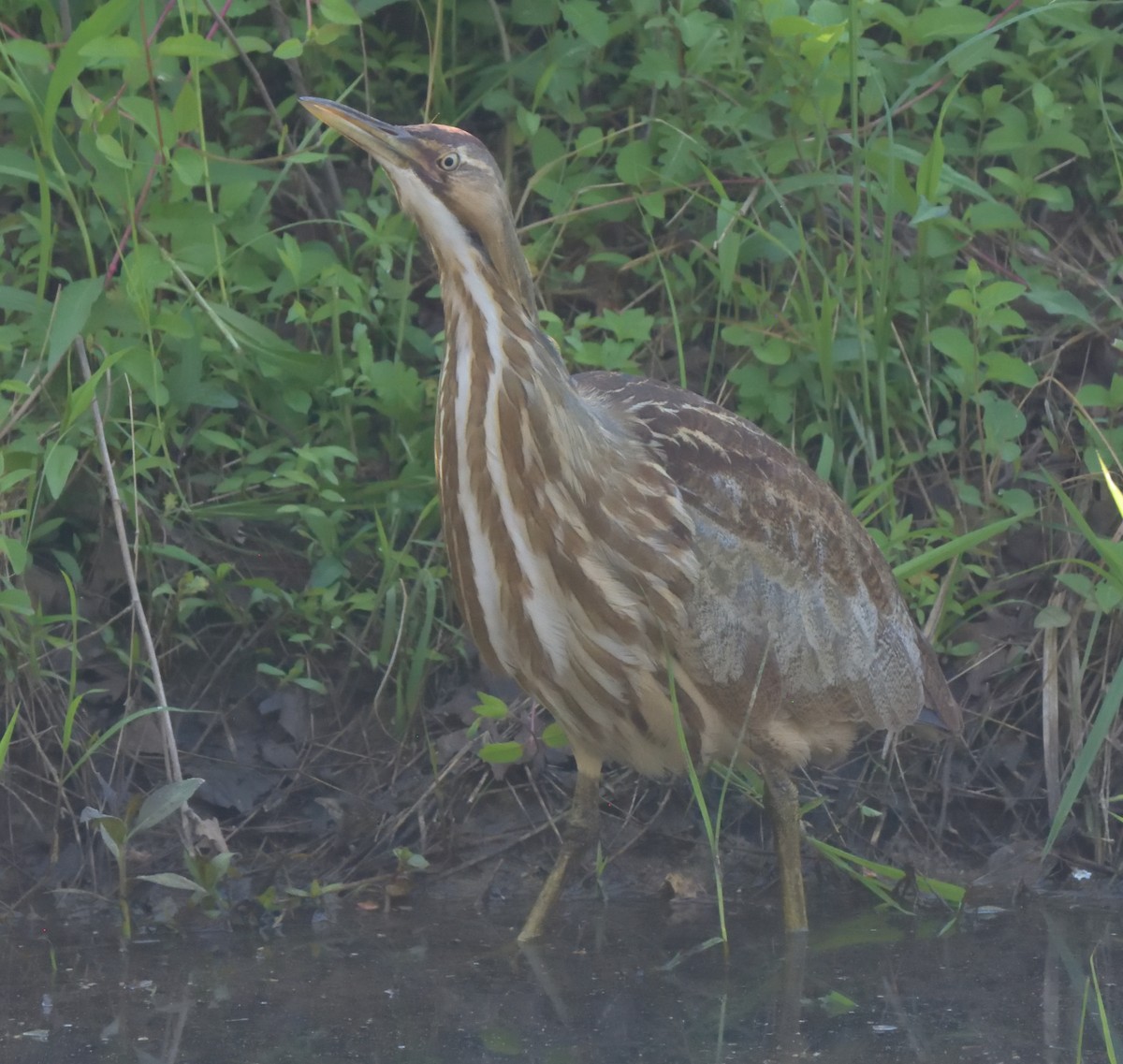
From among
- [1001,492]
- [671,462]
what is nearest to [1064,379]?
[1001,492]

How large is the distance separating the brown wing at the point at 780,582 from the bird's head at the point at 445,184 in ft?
1.50

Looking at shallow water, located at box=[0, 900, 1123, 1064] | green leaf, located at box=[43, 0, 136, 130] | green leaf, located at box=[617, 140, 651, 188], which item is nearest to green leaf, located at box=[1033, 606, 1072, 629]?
shallow water, located at box=[0, 900, 1123, 1064]

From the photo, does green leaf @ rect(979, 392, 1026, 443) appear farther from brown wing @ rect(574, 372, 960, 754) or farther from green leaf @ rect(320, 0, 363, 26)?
green leaf @ rect(320, 0, 363, 26)

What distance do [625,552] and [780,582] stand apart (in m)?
0.39

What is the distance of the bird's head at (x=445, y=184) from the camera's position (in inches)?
113

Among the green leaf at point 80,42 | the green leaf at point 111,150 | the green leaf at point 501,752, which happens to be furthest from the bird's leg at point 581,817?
the green leaf at point 80,42

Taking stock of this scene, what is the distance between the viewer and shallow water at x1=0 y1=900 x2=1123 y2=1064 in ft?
8.66

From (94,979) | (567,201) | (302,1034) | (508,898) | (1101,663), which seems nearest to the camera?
(302,1034)

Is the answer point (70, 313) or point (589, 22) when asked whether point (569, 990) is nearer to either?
point (70, 313)

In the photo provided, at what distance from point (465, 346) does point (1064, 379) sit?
1711mm

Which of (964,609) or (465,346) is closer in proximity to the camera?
(465,346)

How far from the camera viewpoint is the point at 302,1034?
268 cm

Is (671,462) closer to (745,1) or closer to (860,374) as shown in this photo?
(860,374)

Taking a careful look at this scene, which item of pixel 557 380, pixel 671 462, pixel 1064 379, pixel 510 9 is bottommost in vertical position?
pixel 1064 379
